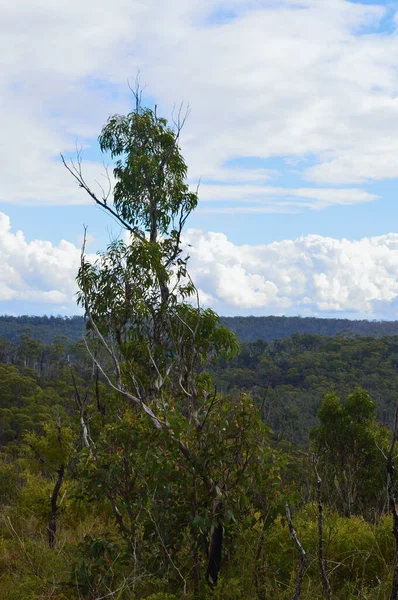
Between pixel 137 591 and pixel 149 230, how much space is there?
20.4 ft

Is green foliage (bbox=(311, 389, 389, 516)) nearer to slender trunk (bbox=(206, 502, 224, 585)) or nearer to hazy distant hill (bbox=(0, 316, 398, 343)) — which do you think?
slender trunk (bbox=(206, 502, 224, 585))

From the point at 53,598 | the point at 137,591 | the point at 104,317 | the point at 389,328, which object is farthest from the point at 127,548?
the point at 389,328

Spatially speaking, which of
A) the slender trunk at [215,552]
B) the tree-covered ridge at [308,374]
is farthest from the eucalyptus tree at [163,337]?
the tree-covered ridge at [308,374]

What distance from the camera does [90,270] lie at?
27.8 feet

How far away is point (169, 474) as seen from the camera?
4.00 m

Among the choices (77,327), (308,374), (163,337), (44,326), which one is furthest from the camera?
(77,327)

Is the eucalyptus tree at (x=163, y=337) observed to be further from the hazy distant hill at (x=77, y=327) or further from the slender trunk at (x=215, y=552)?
the hazy distant hill at (x=77, y=327)

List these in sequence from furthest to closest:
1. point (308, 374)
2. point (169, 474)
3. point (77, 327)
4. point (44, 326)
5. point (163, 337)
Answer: point (77, 327), point (44, 326), point (308, 374), point (163, 337), point (169, 474)

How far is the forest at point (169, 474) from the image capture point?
3.99 m

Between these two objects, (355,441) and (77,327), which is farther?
(77,327)

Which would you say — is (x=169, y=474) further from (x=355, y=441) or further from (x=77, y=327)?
(x=77, y=327)

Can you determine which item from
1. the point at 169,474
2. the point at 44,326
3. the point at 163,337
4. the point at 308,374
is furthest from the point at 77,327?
the point at 169,474

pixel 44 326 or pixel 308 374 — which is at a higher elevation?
pixel 44 326

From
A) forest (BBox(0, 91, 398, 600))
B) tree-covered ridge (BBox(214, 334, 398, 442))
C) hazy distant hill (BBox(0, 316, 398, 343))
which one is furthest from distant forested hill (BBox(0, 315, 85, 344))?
forest (BBox(0, 91, 398, 600))
